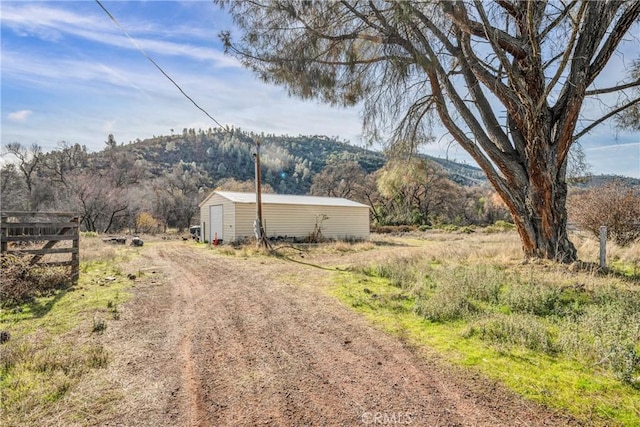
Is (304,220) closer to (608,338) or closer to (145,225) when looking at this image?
(145,225)

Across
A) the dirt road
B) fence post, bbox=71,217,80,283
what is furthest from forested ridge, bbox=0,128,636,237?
fence post, bbox=71,217,80,283

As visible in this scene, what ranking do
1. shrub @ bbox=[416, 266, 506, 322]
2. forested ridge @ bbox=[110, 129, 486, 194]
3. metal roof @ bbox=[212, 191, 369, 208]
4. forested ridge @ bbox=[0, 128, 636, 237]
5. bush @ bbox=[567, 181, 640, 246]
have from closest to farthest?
shrub @ bbox=[416, 266, 506, 322], bush @ bbox=[567, 181, 640, 246], metal roof @ bbox=[212, 191, 369, 208], forested ridge @ bbox=[0, 128, 636, 237], forested ridge @ bbox=[110, 129, 486, 194]

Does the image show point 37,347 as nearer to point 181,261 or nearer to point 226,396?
point 226,396

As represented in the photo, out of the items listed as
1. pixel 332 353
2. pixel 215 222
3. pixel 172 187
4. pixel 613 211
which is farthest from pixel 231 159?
pixel 332 353

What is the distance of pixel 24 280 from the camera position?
529cm

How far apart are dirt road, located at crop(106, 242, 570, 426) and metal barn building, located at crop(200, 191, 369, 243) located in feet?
36.6

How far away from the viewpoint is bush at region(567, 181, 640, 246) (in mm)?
9871

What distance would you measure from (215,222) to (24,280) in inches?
481

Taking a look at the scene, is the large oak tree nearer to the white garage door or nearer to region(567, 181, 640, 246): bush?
region(567, 181, 640, 246): bush

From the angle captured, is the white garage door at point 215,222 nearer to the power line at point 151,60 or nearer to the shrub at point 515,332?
the power line at point 151,60

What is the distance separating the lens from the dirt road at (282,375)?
2221 millimetres

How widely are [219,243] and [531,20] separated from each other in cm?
1487

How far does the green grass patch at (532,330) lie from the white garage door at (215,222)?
12.1 meters

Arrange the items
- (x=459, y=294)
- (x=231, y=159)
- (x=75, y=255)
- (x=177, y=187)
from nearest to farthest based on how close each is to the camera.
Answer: (x=459, y=294) → (x=75, y=255) → (x=177, y=187) → (x=231, y=159)
